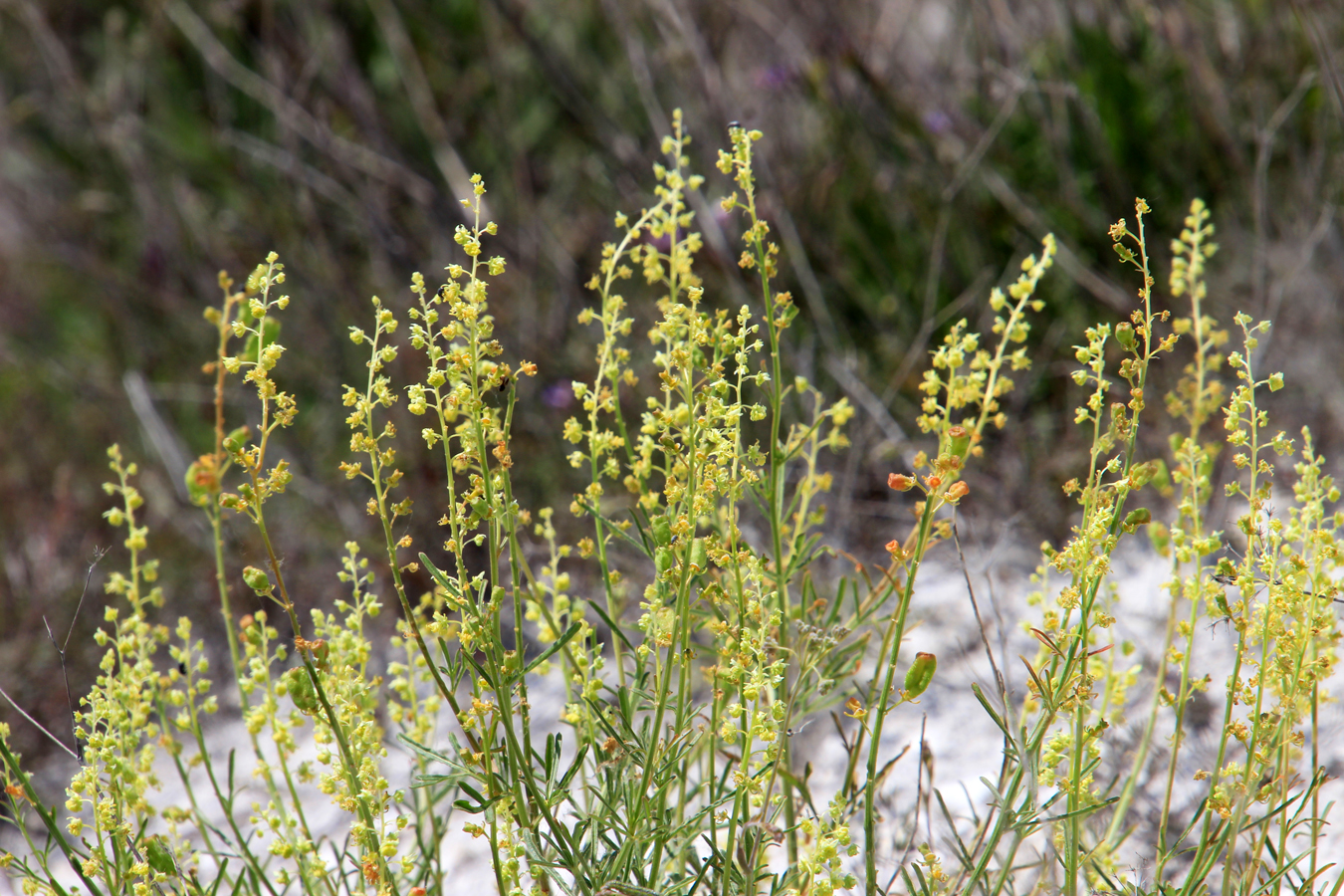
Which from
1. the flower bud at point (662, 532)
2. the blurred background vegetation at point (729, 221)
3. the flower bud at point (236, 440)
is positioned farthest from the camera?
the blurred background vegetation at point (729, 221)

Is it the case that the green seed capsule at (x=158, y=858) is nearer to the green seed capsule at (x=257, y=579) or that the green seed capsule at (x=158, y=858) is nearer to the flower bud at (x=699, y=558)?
the green seed capsule at (x=257, y=579)

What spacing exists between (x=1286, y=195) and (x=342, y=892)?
9.62 ft

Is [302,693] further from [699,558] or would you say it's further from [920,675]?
[920,675]

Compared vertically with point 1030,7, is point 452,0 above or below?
above

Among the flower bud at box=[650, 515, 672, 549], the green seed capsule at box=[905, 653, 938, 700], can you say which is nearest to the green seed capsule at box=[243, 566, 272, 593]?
the flower bud at box=[650, 515, 672, 549]

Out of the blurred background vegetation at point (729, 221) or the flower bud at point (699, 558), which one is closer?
the flower bud at point (699, 558)

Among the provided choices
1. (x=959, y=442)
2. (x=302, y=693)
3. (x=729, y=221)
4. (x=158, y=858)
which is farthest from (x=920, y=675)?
(x=729, y=221)

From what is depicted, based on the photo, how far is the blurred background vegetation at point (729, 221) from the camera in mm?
2666

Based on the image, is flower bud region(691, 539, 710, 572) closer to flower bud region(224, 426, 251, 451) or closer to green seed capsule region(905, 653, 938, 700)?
green seed capsule region(905, 653, 938, 700)

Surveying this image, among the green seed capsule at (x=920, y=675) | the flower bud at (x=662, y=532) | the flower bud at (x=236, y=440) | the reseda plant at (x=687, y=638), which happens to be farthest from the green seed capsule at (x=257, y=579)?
the green seed capsule at (x=920, y=675)

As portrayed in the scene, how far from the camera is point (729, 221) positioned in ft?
9.88

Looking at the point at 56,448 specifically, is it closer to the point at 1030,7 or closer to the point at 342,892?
the point at 342,892

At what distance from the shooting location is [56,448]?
3684mm

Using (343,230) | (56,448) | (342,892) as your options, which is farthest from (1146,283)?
(56,448)
